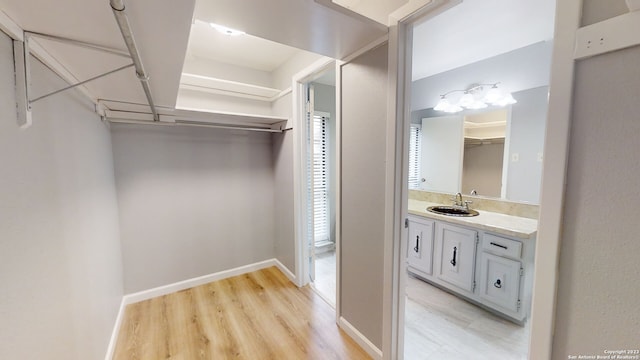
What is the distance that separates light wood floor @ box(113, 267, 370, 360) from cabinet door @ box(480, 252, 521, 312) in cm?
129

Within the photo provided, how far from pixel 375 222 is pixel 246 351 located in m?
1.33

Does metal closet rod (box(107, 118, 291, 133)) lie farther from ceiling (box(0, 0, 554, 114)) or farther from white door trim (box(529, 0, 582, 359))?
white door trim (box(529, 0, 582, 359))

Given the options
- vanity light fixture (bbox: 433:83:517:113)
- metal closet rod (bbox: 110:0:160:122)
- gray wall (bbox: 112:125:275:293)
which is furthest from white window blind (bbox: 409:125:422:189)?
metal closet rod (bbox: 110:0:160:122)

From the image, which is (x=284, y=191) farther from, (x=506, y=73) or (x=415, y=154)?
(x=506, y=73)

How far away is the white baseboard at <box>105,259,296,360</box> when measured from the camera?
2033mm

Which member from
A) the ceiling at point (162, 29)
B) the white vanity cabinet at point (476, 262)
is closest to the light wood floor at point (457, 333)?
the white vanity cabinet at point (476, 262)

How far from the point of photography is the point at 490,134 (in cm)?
271

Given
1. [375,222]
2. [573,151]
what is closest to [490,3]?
[573,151]

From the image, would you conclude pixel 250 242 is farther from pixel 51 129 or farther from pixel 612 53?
pixel 612 53

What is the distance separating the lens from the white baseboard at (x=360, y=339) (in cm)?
168

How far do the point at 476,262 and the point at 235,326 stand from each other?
7.23 ft

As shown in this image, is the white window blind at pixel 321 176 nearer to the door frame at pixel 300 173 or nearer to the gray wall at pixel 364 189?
the door frame at pixel 300 173

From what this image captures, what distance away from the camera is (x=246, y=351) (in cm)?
178

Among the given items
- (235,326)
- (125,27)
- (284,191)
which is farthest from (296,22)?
(235,326)
